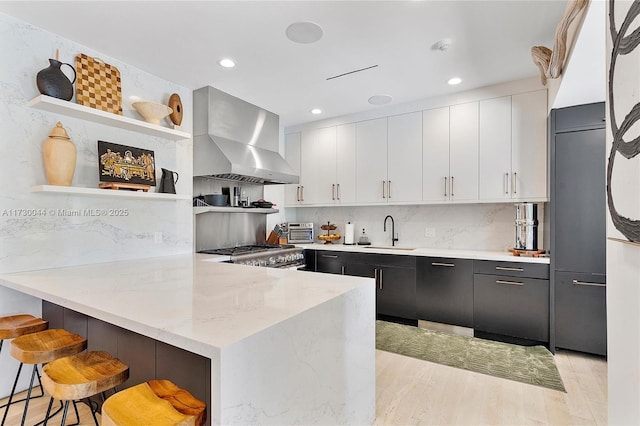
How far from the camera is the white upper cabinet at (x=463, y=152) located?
3438mm

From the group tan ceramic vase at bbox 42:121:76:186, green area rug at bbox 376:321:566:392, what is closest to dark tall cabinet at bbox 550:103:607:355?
green area rug at bbox 376:321:566:392

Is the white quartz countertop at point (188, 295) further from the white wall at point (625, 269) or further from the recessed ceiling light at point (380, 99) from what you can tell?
the recessed ceiling light at point (380, 99)

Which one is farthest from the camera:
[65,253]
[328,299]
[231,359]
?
[65,253]

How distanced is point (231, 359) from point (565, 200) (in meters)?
3.00

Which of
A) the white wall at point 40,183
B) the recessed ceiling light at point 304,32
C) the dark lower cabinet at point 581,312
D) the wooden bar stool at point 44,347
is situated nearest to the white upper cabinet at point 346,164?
the recessed ceiling light at point 304,32

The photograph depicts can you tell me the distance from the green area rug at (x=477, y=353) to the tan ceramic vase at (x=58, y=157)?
281 cm

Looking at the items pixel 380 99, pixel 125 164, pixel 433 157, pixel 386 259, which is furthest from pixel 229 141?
pixel 433 157

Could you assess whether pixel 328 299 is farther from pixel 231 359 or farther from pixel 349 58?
pixel 349 58

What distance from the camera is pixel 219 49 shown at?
2.58m

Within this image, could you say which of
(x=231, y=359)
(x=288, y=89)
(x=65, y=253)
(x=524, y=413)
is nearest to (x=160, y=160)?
(x=65, y=253)

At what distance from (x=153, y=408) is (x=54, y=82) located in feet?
7.54

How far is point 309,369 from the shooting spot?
4.29ft

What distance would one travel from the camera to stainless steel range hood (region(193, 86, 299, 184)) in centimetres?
326

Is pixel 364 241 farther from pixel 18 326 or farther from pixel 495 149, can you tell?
Answer: pixel 18 326
